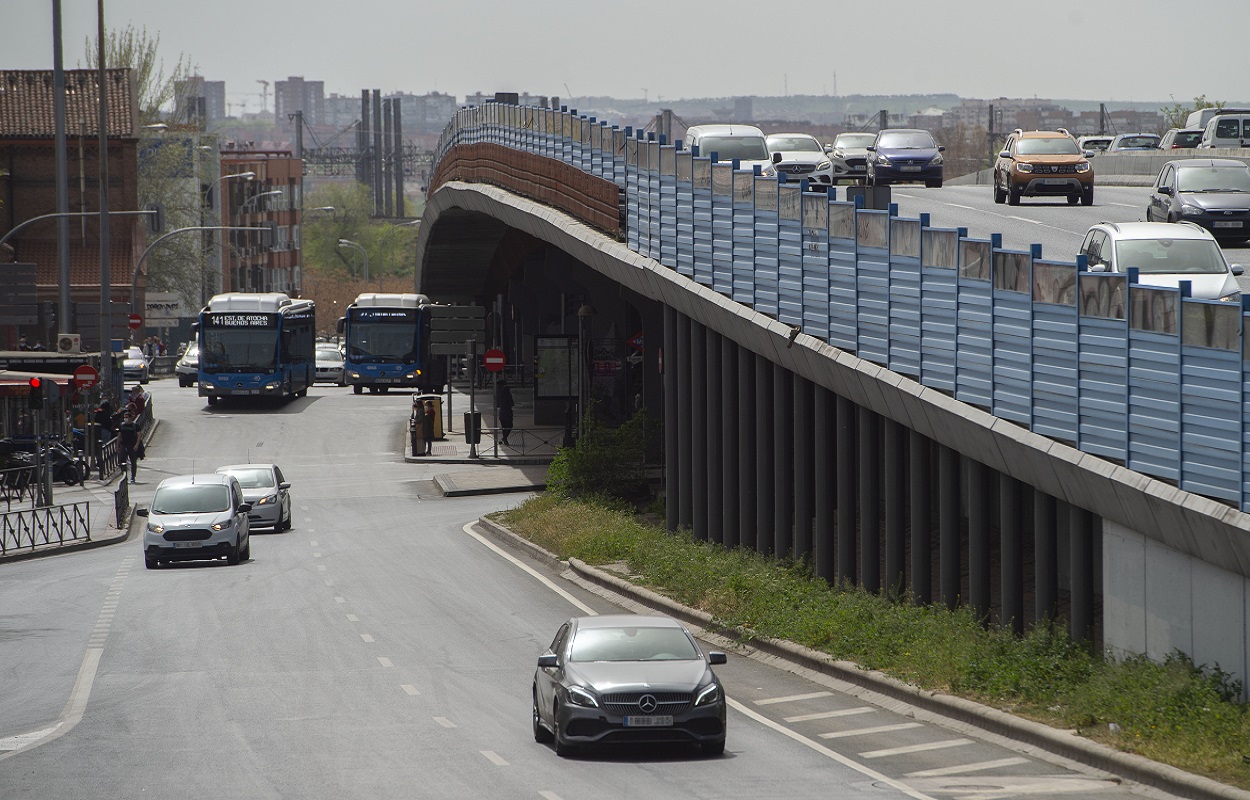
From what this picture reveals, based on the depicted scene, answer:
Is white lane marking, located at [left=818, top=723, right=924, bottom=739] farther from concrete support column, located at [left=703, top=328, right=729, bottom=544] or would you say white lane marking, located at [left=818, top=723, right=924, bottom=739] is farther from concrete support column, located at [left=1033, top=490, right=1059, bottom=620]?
concrete support column, located at [left=703, top=328, right=729, bottom=544]

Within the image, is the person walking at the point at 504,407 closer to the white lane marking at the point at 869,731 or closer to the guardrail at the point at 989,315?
the guardrail at the point at 989,315

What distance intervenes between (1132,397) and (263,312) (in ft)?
150

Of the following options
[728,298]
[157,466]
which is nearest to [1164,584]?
[728,298]

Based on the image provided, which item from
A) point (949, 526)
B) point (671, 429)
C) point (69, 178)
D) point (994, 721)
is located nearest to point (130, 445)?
point (671, 429)

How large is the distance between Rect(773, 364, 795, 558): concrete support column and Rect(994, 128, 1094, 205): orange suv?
50.3 ft

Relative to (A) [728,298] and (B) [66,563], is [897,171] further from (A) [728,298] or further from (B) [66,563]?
(B) [66,563]

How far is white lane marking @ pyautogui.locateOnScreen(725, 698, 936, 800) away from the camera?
13305 mm

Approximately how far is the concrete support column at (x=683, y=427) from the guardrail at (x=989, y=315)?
1.32 metres

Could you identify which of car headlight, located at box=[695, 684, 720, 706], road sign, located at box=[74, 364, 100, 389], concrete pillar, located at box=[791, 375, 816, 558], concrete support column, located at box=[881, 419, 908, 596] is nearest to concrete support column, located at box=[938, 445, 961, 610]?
concrete support column, located at box=[881, 419, 908, 596]

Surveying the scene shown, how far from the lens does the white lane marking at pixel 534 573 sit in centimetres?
2473

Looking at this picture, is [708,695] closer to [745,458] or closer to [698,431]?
[745,458]

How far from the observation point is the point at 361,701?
17.8 meters

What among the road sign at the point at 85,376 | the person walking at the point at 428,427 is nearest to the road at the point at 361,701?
the road sign at the point at 85,376

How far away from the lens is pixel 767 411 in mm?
26359
